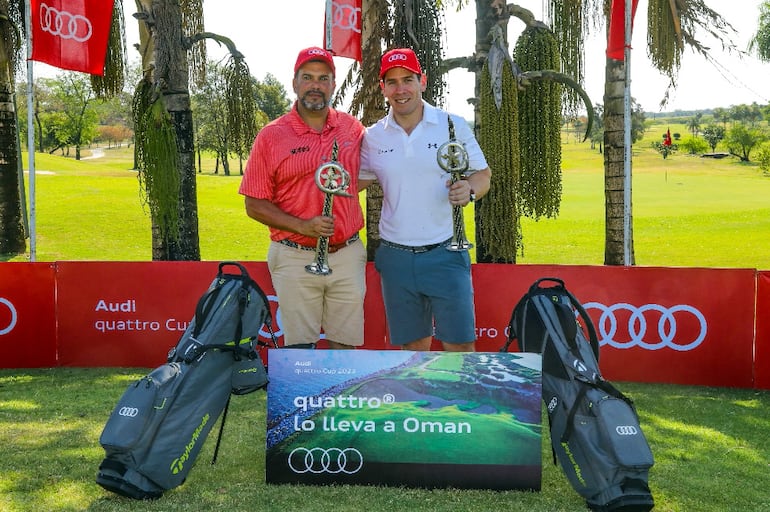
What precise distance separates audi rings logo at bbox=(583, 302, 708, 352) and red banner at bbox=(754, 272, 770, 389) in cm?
44

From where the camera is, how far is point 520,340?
471cm

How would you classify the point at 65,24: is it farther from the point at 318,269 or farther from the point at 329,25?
the point at 318,269

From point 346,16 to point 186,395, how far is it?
4765 millimetres

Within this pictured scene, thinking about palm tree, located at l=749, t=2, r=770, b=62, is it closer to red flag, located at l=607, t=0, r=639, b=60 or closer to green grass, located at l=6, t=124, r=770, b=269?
green grass, located at l=6, t=124, r=770, b=269

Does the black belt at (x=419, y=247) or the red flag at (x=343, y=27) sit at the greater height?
the red flag at (x=343, y=27)

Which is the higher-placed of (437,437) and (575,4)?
(575,4)

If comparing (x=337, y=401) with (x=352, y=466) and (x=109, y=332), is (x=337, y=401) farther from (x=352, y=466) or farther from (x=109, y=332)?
(x=109, y=332)

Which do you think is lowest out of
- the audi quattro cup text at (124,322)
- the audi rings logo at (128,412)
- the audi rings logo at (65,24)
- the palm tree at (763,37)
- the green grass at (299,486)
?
the green grass at (299,486)

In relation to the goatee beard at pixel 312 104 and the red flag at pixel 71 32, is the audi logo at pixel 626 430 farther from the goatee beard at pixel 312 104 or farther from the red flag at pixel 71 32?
the red flag at pixel 71 32

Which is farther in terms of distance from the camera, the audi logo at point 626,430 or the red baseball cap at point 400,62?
the red baseball cap at point 400,62

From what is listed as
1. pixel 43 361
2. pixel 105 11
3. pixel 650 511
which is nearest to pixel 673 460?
pixel 650 511

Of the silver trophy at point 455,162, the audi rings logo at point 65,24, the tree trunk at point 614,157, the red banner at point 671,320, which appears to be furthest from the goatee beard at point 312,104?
the tree trunk at point 614,157

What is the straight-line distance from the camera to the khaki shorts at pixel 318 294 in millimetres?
4754

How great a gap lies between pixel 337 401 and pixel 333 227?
3.05 feet
